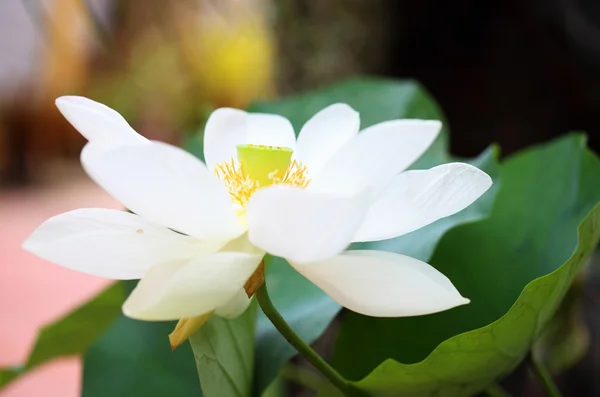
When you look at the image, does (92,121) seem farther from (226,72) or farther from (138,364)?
(226,72)

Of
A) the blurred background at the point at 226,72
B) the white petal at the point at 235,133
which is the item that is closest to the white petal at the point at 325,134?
the white petal at the point at 235,133

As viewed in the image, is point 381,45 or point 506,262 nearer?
point 506,262

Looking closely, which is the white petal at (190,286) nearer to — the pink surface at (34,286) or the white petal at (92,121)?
the white petal at (92,121)

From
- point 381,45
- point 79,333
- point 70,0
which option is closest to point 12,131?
point 70,0

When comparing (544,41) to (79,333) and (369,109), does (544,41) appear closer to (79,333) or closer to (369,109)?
(369,109)

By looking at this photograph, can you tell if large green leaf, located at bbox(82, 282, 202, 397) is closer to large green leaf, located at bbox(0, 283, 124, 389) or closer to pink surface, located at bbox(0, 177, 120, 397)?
large green leaf, located at bbox(0, 283, 124, 389)

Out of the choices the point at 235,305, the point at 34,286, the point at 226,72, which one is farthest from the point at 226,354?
the point at 226,72

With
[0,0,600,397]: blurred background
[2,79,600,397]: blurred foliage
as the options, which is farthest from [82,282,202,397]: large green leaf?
[0,0,600,397]: blurred background

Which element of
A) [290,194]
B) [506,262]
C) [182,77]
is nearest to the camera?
[290,194]
